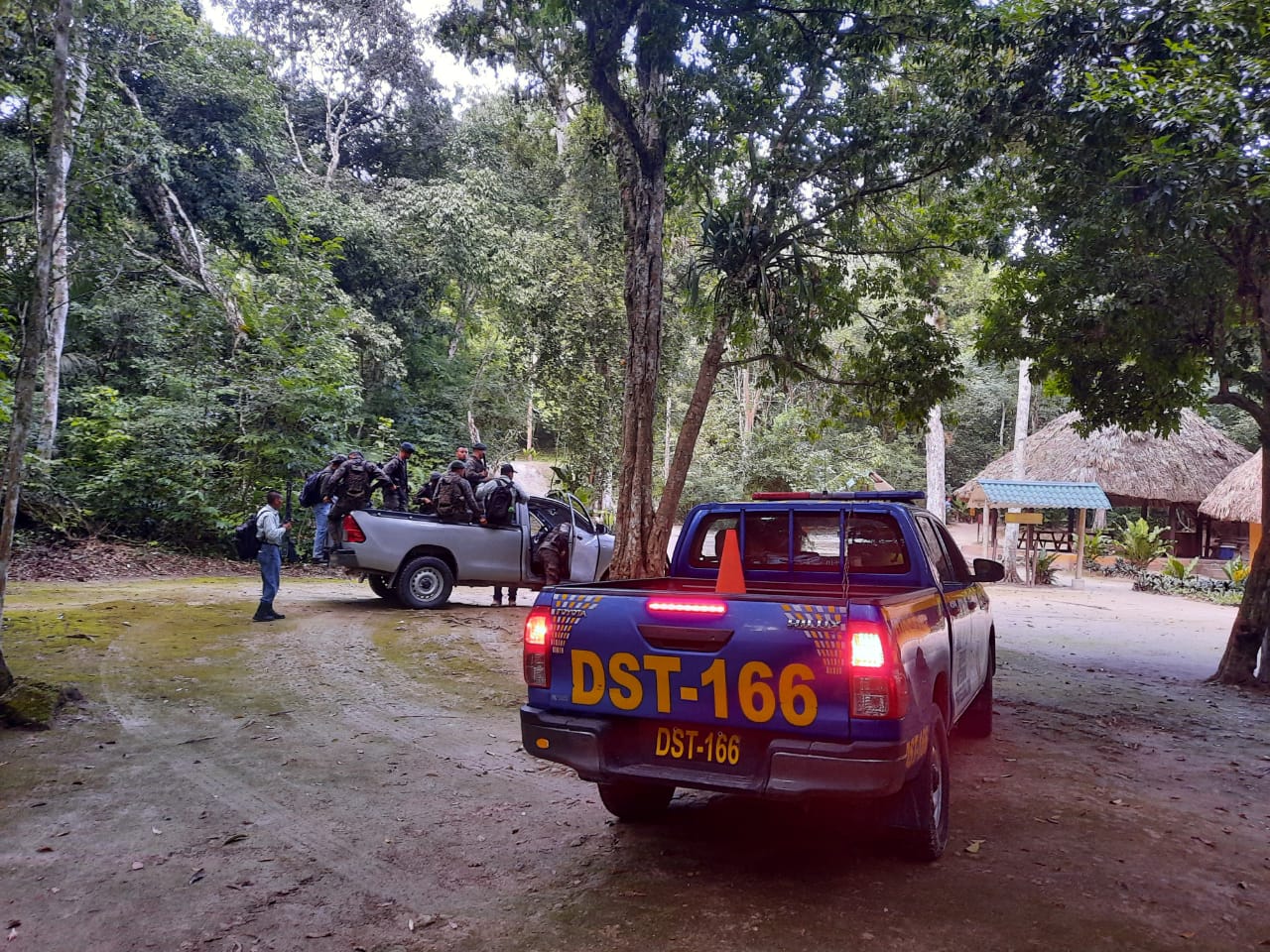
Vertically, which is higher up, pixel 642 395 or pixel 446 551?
pixel 642 395

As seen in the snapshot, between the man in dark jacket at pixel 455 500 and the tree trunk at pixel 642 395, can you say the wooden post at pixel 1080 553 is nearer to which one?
the tree trunk at pixel 642 395

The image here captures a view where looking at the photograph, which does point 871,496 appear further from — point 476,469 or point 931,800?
point 476,469

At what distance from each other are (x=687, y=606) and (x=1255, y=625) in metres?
8.70

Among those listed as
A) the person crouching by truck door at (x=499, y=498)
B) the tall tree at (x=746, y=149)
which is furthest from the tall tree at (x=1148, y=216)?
the person crouching by truck door at (x=499, y=498)

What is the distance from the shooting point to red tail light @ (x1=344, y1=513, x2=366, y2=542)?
1048 centimetres

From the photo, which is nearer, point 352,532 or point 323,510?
point 352,532

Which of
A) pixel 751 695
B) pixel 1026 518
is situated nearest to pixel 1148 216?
pixel 751 695

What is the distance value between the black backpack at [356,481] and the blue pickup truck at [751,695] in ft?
25.9

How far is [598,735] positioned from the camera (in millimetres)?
3807

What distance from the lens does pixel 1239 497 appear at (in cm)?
2083

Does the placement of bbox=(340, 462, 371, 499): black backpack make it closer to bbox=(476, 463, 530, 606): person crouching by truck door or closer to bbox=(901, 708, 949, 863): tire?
bbox=(476, 463, 530, 606): person crouching by truck door

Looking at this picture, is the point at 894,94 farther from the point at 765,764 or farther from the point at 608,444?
the point at 765,764

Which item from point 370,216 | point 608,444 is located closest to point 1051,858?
point 608,444

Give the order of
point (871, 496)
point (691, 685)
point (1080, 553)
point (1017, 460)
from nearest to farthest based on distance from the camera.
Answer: point (691, 685) < point (871, 496) < point (1080, 553) < point (1017, 460)
